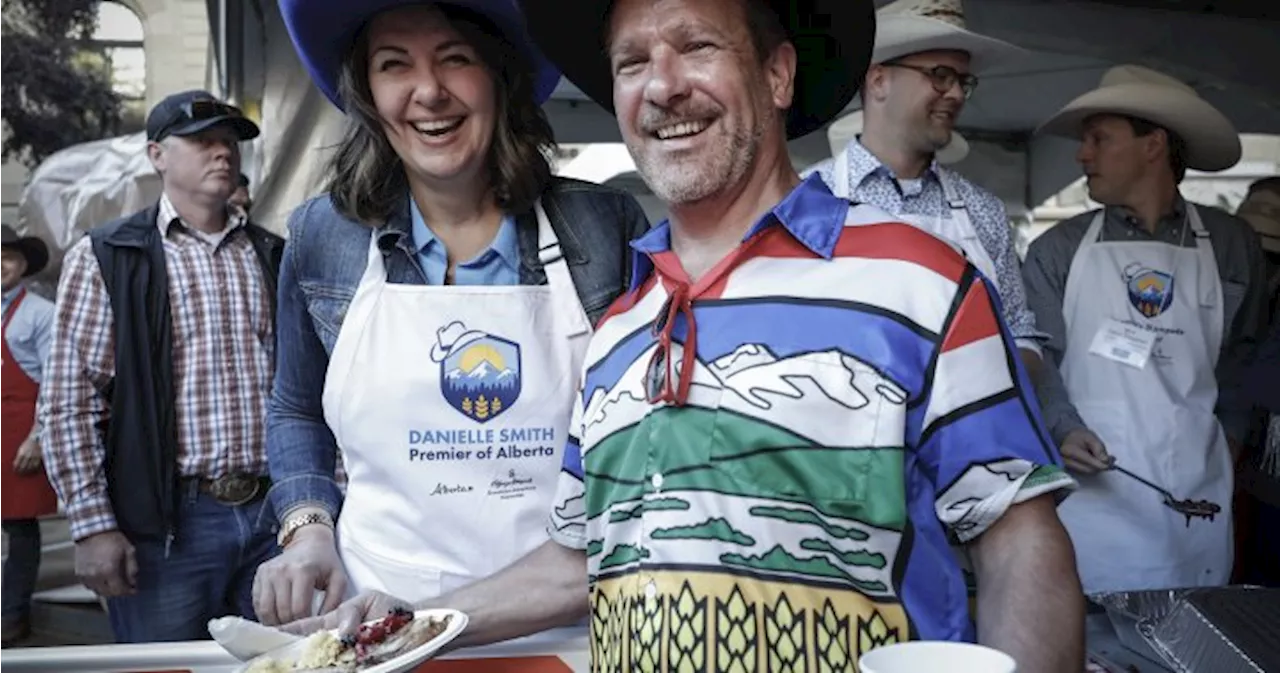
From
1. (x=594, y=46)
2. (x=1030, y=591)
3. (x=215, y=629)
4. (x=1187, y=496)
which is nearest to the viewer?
(x=1030, y=591)

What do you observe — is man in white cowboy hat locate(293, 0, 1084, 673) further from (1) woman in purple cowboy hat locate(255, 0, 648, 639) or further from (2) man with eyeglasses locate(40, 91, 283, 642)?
(2) man with eyeglasses locate(40, 91, 283, 642)

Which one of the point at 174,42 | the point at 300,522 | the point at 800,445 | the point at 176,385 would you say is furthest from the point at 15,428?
the point at 800,445

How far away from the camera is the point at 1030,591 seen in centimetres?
126

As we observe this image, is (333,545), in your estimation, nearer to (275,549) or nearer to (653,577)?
(653,577)

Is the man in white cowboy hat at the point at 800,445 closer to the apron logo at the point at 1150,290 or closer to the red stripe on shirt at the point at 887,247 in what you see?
the red stripe on shirt at the point at 887,247

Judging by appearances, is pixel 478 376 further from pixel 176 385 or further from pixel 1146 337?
pixel 1146 337

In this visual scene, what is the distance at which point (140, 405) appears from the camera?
338 centimetres

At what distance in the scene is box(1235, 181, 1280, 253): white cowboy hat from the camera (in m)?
4.50

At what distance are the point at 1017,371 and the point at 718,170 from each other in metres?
0.42

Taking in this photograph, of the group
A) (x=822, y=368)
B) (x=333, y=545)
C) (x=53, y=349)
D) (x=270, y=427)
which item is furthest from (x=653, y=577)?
(x=53, y=349)

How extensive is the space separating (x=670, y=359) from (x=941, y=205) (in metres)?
1.77

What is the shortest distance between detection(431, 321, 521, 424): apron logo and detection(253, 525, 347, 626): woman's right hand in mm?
306

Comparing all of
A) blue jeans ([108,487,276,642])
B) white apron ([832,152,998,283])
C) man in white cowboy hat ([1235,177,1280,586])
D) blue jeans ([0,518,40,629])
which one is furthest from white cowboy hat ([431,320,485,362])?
blue jeans ([0,518,40,629])

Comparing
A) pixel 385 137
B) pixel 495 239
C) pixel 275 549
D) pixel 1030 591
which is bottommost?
pixel 275 549
